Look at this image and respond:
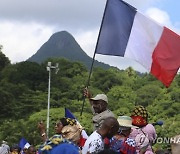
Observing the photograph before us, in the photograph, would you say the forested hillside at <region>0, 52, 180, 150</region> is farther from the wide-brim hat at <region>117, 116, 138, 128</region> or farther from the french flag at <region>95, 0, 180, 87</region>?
the wide-brim hat at <region>117, 116, 138, 128</region>

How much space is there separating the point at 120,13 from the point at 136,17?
27 centimetres

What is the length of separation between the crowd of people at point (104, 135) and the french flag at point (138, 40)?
137cm

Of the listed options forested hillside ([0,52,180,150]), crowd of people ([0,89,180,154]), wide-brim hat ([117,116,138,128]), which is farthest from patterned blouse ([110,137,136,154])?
forested hillside ([0,52,180,150])

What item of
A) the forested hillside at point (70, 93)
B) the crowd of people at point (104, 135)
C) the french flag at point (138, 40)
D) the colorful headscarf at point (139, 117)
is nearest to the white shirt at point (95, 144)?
the crowd of people at point (104, 135)

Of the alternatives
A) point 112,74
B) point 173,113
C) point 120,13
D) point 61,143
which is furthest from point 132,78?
point 61,143

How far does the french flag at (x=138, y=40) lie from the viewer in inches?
331

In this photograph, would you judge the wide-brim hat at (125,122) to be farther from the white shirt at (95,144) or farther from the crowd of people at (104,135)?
the white shirt at (95,144)

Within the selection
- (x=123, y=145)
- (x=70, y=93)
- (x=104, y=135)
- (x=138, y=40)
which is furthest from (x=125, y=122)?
(x=70, y=93)

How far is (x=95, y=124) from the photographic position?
6.73 m

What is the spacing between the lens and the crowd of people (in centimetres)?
437

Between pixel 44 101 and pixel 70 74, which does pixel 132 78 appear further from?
pixel 44 101

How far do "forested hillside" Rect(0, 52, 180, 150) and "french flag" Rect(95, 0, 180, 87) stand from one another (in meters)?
31.6

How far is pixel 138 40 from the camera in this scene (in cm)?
874

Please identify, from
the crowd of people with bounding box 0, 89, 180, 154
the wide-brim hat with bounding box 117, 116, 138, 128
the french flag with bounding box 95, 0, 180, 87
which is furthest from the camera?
the french flag with bounding box 95, 0, 180, 87
